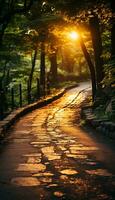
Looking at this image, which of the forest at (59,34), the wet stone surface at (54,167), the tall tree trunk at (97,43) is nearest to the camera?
the wet stone surface at (54,167)

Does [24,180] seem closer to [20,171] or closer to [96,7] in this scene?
[20,171]

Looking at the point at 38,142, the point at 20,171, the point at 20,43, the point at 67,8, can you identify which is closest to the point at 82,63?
the point at 20,43

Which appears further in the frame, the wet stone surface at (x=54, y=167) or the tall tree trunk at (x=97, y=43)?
the tall tree trunk at (x=97, y=43)

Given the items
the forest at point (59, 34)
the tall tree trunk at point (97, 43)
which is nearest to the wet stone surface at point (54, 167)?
the forest at point (59, 34)

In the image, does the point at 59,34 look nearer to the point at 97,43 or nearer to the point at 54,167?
the point at 97,43

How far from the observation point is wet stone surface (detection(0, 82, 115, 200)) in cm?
655

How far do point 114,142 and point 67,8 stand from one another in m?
5.71

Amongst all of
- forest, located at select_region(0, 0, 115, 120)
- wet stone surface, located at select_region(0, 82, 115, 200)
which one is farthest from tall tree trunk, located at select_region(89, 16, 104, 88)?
wet stone surface, located at select_region(0, 82, 115, 200)

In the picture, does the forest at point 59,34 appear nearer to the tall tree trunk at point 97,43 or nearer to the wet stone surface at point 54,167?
the tall tree trunk at point 97,43

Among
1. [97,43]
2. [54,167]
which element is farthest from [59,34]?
[54,167]

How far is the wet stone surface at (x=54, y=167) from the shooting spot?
6.55 meters

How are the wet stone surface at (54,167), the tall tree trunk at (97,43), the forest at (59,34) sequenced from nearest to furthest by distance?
the wet stone surface at (54,167) < the forest at (59,34) < the tall tree trunk at (97,43)

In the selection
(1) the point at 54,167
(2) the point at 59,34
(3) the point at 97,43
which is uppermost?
(2) the point at 59,34

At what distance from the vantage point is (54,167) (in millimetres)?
8266
